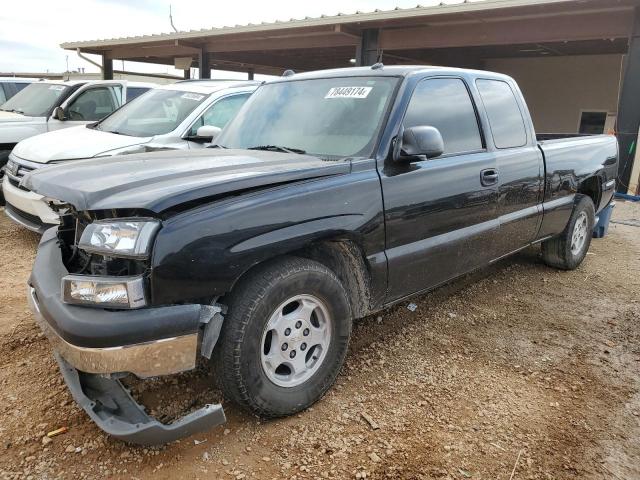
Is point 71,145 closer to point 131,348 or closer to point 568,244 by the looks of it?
point 131,348

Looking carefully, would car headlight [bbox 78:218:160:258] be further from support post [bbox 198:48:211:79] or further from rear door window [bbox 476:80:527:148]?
support post [bbox 198:48:211:79]

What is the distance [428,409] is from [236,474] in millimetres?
1094

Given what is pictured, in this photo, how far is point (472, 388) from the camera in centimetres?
297

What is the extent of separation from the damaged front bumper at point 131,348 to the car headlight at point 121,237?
25cm

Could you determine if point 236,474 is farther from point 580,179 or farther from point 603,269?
point 603,269

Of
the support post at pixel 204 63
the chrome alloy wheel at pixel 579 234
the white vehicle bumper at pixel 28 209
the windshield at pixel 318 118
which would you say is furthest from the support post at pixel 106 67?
the chrome alloy wheel at pixel 579 234

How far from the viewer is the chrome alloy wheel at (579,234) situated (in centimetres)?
516

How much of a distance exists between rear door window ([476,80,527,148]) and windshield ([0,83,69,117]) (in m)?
6.93

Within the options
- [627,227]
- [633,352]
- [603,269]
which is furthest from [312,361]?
[627,227]

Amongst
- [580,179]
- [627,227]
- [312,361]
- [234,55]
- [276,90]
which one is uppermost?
[234,55]

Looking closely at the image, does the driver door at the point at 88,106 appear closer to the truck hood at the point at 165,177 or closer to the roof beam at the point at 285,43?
the truck hood at the point at 165,177

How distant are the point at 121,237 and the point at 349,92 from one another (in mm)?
1828

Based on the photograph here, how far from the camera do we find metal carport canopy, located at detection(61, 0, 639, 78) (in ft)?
31.3

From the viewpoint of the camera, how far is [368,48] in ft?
39.3
